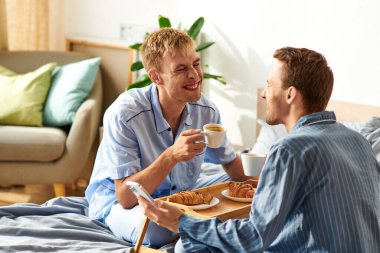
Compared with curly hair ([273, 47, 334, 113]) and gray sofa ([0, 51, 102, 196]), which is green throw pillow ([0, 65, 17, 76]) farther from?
curly hair ([273, 47, 334, 113])

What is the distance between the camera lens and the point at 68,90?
4.13m

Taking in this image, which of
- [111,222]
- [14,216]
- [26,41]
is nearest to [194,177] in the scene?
[111,222]

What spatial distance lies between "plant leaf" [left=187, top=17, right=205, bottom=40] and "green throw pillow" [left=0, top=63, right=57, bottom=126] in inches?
38.8

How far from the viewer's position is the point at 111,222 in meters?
2.44

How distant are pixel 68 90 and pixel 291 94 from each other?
8.42 feet

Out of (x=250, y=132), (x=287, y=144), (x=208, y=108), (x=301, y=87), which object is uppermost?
(x=301, y=87)

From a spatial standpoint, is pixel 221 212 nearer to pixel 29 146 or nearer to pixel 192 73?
pixel 192 73

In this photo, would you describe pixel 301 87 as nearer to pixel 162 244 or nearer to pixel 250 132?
pixel 162 244

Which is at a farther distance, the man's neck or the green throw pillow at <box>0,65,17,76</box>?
the green throw pillow at <box>0,65,17,76</box>

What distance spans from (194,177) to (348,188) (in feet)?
3.62

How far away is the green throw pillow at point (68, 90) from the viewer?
13.4 feet

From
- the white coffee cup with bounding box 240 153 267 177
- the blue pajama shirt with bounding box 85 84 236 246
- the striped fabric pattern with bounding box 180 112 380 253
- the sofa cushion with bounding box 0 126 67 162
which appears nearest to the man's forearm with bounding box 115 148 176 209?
the blue pajama shirt with bounding box 85 84 236 246

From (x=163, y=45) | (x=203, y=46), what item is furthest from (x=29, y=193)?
(x=163, y=45)

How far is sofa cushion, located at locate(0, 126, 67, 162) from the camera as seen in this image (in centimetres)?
378
